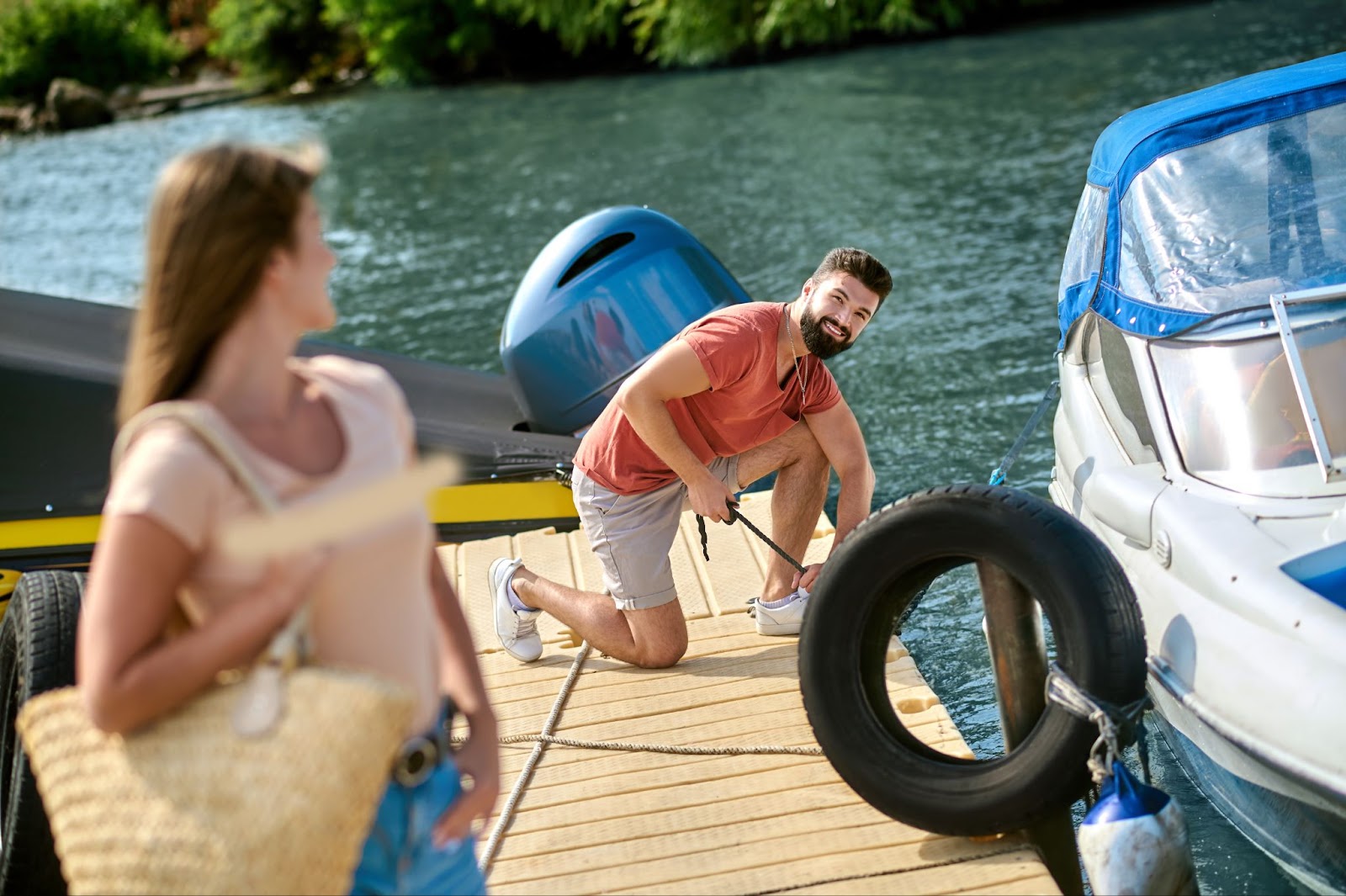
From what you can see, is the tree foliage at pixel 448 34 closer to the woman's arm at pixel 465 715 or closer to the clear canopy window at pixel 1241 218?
the clear canopy window at pixel 1241 218

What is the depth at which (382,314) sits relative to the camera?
36.6 feet

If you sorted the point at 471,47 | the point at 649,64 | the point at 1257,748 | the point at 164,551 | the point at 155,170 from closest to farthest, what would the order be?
1. the point at 164,551
2. the point at 1257,748
3. the point at 155,170
4. the point at 649,64
5. the point at 471,47

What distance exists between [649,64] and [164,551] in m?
25.4

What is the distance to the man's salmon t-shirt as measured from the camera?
155 inches

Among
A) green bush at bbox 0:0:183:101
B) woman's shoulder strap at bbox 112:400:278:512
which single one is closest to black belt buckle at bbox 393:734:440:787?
woman's shoulder strap at bbox 112:400:278:512

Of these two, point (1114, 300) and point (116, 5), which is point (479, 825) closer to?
point (1114, 300)

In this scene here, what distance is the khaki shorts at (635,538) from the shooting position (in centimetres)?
413

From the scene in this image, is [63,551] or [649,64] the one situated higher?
[63,551]

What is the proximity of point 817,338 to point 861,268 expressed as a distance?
0.23 meters

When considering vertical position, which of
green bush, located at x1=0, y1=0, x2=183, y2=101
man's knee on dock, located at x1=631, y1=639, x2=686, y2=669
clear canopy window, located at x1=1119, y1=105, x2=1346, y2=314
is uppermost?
clear canopy window, located at x1=1119, y1=105, x2=1346, y2=314

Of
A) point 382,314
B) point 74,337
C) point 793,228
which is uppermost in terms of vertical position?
point 74,337

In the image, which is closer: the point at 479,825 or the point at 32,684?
the point at 479,825

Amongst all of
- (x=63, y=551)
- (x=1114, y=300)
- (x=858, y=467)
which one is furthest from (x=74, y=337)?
(x=1114, y=300)

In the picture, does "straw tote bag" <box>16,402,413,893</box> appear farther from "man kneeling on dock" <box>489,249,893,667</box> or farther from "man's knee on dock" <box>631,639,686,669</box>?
"man's knee on dock" <box>631,639,686,669</box>
